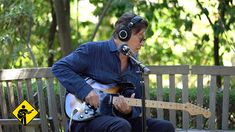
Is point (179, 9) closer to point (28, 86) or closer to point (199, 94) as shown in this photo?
point (199, 94)

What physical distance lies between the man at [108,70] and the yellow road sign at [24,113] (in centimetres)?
40

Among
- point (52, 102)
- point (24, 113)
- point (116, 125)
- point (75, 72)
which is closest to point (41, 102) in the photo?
point (52, 102)

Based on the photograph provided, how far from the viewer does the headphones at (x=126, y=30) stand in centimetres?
401

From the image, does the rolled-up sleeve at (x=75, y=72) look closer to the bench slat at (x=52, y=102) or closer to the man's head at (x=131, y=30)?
the man's head at (x=131, y=30)

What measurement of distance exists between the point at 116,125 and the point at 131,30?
72 centimetres

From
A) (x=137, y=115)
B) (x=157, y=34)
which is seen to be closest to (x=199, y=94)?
(x=137, y=115)

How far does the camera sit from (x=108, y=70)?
4.12 metres

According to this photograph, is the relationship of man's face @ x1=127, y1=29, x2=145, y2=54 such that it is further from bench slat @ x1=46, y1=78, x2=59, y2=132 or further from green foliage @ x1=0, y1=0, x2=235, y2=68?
green foliage @ x1=0, y1=0, x2=235, y2=68

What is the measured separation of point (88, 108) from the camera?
395 cm

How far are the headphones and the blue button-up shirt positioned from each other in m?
0.14

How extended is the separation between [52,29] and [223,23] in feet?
8.20

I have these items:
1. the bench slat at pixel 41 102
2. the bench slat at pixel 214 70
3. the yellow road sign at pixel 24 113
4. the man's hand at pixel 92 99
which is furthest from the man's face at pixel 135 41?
the bench slat at pixel 41 102

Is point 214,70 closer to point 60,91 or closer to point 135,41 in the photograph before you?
point 135,41

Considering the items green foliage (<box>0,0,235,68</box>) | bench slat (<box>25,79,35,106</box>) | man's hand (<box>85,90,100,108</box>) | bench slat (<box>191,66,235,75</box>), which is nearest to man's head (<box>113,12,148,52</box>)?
man's hand (<box>85,90,100,108</box>)
